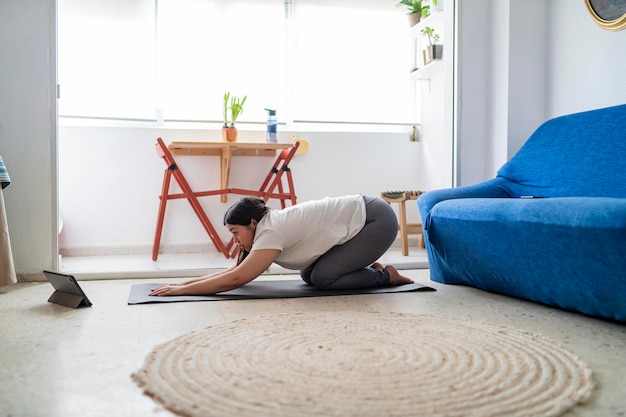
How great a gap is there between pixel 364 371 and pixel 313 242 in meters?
1.29

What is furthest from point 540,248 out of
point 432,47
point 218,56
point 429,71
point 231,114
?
point 218,56

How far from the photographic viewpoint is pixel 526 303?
2.57 m

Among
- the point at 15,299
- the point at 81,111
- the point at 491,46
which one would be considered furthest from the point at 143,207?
the point at 491,46

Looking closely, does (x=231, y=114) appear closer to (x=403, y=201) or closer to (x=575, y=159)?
(x=403, y=201)

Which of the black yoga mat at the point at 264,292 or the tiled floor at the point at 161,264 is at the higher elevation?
the black yoga mat at the point at 264,292

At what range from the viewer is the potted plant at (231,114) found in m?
4.57

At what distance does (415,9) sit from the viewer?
4.98 m

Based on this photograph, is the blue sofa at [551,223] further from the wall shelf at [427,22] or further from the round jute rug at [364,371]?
the wall shelf at [427,22]

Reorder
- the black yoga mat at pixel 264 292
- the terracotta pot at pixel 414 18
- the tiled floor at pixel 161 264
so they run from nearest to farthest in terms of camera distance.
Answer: the black yoga mat at pixel 264 292 → the tiled floor at pixel 161 264 → the terracotta pot at pixel 414 18

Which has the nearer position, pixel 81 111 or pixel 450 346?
pixel 450 346

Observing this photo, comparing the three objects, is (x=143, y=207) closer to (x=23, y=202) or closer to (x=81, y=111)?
(x=81, y=111)

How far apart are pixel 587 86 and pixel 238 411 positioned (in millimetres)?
2921

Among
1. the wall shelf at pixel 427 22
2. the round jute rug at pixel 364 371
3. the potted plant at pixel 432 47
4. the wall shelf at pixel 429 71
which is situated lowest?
the round jute rug at pixel 364 371

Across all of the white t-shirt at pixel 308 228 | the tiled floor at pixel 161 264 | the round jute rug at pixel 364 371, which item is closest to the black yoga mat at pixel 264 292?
the white t-shirt at pixel 308 228
